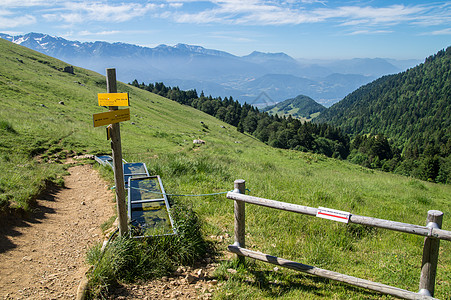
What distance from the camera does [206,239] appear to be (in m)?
6.60

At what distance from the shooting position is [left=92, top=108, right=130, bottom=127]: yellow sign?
4.73 m

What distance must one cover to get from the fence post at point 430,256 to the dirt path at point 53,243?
18.4 ft

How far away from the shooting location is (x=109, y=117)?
492 cm

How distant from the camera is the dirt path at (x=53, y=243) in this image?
467 cm

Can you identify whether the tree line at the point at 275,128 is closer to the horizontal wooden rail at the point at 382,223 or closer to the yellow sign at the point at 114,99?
the horizontal wooden rail at the point at 382,223

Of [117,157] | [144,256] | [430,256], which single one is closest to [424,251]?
[430,256]

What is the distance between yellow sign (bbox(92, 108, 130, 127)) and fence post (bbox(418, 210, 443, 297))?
17.8ft

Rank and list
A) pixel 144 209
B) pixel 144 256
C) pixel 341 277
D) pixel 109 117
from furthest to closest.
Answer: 1. pixel 144 209
2. pixel 144 256
3. pixel 109 117
4. pixel 341 277

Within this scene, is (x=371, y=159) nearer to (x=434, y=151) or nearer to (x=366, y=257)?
(x=434, y=151)

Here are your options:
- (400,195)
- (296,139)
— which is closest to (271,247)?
(400,195)

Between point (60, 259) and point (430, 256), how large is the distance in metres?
6.83

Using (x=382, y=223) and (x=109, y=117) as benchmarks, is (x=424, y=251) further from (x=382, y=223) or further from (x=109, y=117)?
(x=109, y=117)

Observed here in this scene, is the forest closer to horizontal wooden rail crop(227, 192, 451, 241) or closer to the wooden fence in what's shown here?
the wooden fence

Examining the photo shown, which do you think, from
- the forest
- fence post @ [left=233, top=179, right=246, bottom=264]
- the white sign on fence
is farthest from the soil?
the forest
